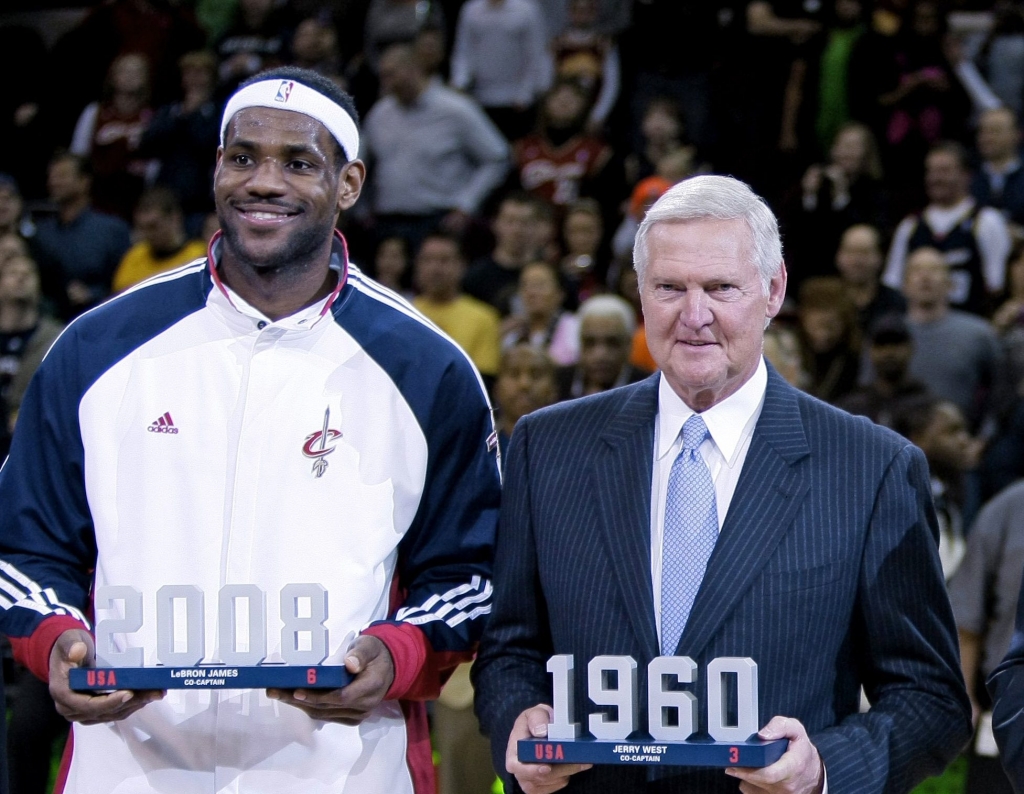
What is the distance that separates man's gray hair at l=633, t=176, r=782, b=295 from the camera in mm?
2658

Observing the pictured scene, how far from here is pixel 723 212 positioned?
2.65 meters

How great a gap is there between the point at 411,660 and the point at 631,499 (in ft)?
1.58

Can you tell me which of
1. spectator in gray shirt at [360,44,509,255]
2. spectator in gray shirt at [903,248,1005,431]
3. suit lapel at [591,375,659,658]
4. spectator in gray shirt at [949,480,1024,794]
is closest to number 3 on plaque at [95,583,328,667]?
suit lapel at [591,375,659,658]

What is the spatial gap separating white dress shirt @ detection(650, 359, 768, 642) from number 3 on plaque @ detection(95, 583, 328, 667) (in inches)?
21.9

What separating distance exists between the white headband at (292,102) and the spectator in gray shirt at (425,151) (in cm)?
661

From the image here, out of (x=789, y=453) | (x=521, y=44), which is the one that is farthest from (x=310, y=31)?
(x=789, y=453)

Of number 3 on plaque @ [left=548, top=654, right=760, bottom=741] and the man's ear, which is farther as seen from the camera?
the man's ear

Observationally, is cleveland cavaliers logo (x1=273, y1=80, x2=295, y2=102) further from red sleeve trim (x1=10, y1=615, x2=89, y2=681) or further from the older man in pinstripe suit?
red sleeve trim (x1=10, y1=615, x2=89, y2=681)

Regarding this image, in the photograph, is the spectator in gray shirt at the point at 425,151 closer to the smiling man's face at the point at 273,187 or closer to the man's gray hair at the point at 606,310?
the man's gray hair at the point at 606,310

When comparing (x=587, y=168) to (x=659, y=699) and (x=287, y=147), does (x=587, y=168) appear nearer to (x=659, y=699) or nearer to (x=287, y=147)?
(x=287, y=147)

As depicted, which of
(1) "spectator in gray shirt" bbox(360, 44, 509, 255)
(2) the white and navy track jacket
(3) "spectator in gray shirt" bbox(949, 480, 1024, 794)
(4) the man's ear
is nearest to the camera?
(2) the white and navy track jacket

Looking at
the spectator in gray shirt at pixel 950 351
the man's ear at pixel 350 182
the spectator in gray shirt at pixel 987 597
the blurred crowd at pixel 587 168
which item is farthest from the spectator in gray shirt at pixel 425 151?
the man's ear at pixel 350 182

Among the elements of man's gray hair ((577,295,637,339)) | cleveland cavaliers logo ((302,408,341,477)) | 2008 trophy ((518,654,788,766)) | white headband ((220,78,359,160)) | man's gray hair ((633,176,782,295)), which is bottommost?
2008 trophy ((518,654,788,766))

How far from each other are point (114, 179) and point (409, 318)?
8169mm
